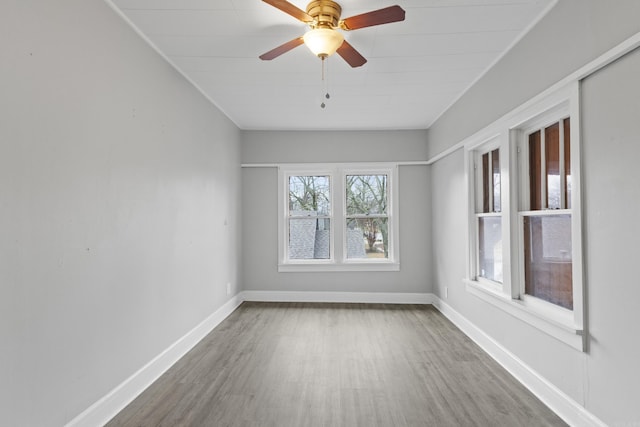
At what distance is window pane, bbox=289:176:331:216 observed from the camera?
572 centimetres

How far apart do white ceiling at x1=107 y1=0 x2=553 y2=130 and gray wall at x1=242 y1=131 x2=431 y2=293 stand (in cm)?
89

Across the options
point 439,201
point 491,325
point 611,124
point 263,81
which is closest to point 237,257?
point 263,81

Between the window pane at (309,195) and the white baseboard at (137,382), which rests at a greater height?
the window pane at (309,195)

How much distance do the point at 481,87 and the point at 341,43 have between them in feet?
6.03

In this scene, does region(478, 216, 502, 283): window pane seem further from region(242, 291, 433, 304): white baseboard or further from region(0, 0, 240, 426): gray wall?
region(0, 0, 240, 426): gray wall

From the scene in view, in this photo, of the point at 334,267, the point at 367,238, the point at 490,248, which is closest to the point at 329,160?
the point at 367,238

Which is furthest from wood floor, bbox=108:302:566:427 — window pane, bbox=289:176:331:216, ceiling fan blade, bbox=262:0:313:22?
ceiling fan blade, bbox=262:0:313:22

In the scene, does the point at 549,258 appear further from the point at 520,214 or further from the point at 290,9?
the point at 290,9

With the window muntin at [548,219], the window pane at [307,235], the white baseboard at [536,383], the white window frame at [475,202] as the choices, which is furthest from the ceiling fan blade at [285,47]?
the window pane at [307,235]

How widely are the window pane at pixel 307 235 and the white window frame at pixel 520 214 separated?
91.4 inches

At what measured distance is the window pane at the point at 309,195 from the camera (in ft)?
18.8

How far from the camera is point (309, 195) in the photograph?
5.74 m

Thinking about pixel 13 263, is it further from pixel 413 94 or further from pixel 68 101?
pixel 413 94

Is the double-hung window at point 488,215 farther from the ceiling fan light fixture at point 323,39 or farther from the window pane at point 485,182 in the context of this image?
the ceiling fan light fixture at point 323,39
